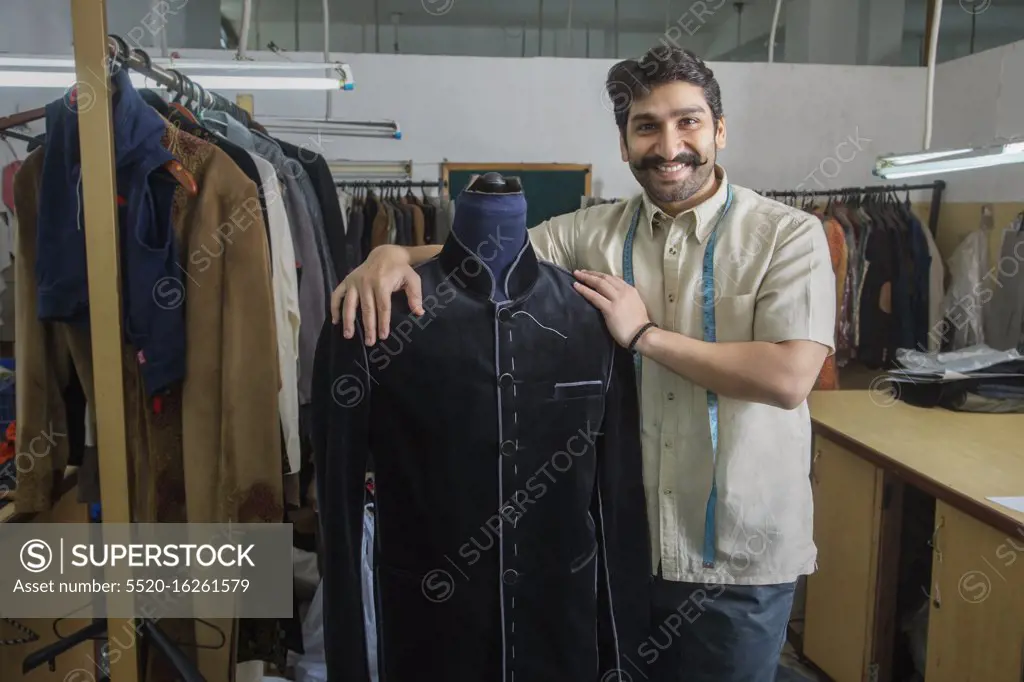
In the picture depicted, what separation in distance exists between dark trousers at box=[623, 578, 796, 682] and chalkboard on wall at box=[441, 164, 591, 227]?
311 cm

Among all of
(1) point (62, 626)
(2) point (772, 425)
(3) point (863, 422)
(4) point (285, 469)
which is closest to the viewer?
(2) point (772, 425)

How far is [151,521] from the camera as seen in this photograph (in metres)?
1.84

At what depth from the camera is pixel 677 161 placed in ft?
4.43

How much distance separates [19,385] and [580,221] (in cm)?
137

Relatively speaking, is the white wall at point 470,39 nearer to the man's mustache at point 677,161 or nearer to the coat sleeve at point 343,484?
the man's mustache at point 677,161

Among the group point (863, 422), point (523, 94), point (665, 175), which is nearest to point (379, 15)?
point (523, 94)

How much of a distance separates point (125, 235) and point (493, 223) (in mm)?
896

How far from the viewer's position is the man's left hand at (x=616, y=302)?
1282 mm

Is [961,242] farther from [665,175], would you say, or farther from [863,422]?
[665,175]

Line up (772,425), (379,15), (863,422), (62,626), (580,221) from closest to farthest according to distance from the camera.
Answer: (772,425), (580,221), (62,626), (863,422), (379,15)

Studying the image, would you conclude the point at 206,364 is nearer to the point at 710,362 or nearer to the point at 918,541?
the point at 710,362

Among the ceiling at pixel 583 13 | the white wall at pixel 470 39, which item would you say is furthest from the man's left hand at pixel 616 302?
the white wall at pixel 470 39

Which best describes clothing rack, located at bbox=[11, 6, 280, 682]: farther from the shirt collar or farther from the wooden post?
the shirt collar

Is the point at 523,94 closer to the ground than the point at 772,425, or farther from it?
farther from it
